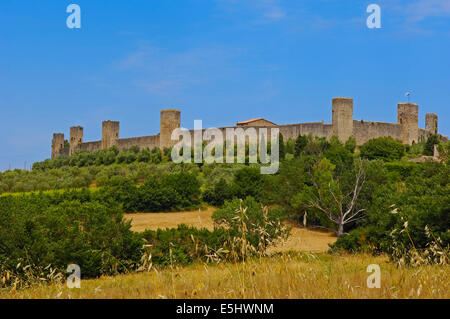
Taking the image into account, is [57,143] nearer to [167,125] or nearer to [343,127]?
[167,125]

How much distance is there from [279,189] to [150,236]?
60.6 ft

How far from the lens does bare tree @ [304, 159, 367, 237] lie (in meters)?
24.4

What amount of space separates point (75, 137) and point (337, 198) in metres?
54.3

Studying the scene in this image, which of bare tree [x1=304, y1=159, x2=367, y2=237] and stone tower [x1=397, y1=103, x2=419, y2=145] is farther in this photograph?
stone tower [x1=397, y1=103, x2=419, y2=145]

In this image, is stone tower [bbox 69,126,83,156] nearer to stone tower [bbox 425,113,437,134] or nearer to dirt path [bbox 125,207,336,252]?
dirt path [bbox 125,207,336,252]

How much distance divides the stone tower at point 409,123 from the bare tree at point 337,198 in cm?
2593

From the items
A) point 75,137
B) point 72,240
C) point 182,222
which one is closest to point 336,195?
point 182,222

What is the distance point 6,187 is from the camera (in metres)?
43.5

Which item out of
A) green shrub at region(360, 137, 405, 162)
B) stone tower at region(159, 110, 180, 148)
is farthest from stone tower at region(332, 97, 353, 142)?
stone tower at region(159, 110, 180, 148)

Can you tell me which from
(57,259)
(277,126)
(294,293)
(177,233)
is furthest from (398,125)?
(294,293)

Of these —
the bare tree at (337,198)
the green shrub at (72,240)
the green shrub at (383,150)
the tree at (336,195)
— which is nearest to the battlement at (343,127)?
the green shrub at (383,150)

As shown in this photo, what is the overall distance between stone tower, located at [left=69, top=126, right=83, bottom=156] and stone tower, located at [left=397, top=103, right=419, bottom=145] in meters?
45.3

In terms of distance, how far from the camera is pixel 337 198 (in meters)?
25.5

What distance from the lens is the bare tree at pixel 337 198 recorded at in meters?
24.4
